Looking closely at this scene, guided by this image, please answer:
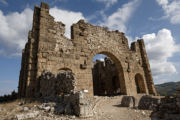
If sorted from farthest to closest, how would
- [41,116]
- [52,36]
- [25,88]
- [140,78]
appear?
[140,78] < [52,36] < [25,88] < [41,116]

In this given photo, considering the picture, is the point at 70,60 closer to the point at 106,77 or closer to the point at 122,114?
the point at 122,114

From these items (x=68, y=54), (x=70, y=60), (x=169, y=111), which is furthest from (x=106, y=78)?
A: (x=169, y=111)

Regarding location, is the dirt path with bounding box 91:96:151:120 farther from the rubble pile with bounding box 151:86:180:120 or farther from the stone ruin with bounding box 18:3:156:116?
the rubble pile with bounding box 151:86:180:120

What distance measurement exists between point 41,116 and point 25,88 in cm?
406

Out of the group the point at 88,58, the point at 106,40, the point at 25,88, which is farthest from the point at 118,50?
the point at 25,88

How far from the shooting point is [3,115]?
4.13 meters

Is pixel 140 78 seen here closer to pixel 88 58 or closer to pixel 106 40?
pixel 106 40

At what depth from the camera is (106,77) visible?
1752 cm

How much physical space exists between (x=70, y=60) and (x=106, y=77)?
9.78m

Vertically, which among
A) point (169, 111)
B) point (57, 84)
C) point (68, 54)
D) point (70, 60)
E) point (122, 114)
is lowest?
point (122, 114)

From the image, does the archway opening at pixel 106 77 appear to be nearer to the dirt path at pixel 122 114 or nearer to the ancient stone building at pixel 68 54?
the ancient stone building at pixel 68 54

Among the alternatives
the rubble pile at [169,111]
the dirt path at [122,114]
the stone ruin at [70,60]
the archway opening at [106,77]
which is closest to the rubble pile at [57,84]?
the stone ruin at [70,60]

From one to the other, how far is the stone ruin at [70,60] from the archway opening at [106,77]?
3560mm

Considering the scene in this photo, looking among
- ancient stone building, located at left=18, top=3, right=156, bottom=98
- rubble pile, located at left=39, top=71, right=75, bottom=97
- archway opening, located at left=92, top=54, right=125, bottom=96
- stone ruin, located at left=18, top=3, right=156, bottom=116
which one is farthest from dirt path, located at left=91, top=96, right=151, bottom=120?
archway opening, located at left=92, top=54, right=125, bottom=96
